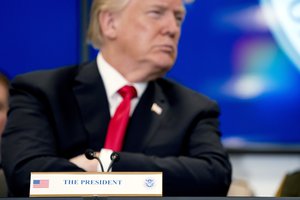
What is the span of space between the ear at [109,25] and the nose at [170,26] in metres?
0.24

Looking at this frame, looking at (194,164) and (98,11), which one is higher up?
(98,11)

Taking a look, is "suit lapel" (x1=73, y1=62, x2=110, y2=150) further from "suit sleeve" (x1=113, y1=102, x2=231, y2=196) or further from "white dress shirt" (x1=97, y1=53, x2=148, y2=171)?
"suit sleeve" (x1=113, y1=102, x2=231, y2=196)

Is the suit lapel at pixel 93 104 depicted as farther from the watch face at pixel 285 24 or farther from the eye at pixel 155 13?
the watch face at pixel 285 24

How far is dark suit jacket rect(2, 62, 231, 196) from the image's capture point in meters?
2.15

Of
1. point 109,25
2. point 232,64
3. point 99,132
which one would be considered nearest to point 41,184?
point 99,132

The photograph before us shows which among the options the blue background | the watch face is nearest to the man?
the blue background

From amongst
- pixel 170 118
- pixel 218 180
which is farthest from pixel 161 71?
pixel 218 180

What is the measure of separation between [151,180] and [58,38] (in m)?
2.50

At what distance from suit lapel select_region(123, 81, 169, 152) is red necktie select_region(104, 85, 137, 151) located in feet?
0.11

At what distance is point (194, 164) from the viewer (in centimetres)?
221

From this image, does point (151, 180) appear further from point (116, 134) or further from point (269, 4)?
point (269, 4)

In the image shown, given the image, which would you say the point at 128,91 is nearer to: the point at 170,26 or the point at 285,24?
the point at 170,26

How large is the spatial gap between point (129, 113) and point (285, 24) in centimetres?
155

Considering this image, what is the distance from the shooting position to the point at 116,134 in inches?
92.6
